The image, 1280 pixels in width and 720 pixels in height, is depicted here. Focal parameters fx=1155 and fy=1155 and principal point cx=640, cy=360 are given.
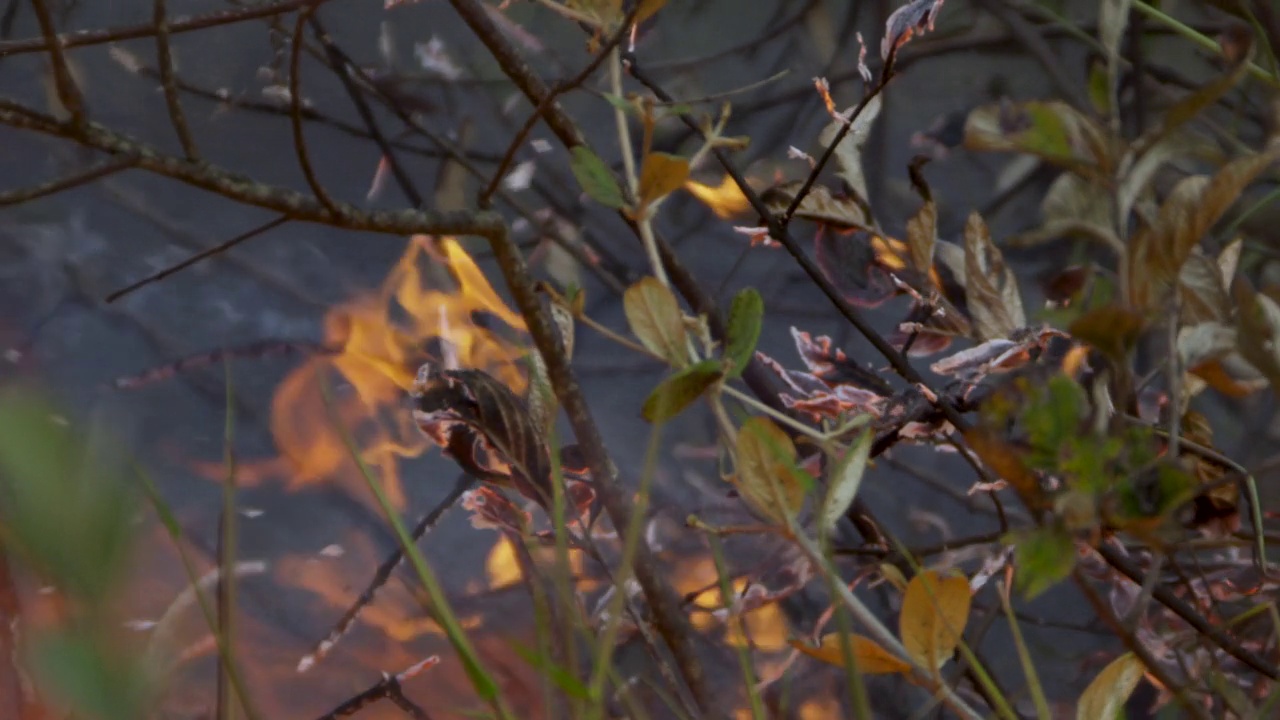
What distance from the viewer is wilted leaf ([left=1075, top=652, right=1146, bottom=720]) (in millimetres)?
280

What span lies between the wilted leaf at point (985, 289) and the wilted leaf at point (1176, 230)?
0.41 feet

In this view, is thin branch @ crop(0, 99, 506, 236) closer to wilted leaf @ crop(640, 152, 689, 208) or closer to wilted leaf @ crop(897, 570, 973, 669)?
wilted leaf @ crop(640, 152, 689, 208)

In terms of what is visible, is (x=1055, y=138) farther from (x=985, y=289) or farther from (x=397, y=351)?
(x=397, y=351)

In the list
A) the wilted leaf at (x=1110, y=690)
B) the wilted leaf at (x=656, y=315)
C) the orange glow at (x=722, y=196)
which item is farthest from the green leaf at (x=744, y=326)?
the orange glow at (x=722, y=196)

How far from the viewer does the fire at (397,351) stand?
50 centimetres

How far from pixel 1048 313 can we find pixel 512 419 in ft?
0.64

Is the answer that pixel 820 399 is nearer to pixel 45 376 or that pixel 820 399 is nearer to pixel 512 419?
pixel 512 419

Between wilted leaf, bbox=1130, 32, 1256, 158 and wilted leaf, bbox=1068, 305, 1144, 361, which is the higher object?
wilted leaf, bbox=1130, 32, 1256, 158

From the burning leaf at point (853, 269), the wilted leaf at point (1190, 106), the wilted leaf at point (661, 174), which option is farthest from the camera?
the burning leaf at point (853, 269)

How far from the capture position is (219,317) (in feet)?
1.67

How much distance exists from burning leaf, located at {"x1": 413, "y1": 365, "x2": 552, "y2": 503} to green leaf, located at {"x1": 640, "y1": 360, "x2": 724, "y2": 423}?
88mm

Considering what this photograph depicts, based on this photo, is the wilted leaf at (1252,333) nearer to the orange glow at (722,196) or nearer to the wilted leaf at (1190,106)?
the wilted leaf at (1190,106)

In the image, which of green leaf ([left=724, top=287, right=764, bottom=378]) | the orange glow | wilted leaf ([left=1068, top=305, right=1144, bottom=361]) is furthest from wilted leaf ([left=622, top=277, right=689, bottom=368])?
the orange glow

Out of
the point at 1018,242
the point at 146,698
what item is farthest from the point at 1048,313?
the point at 146,698
